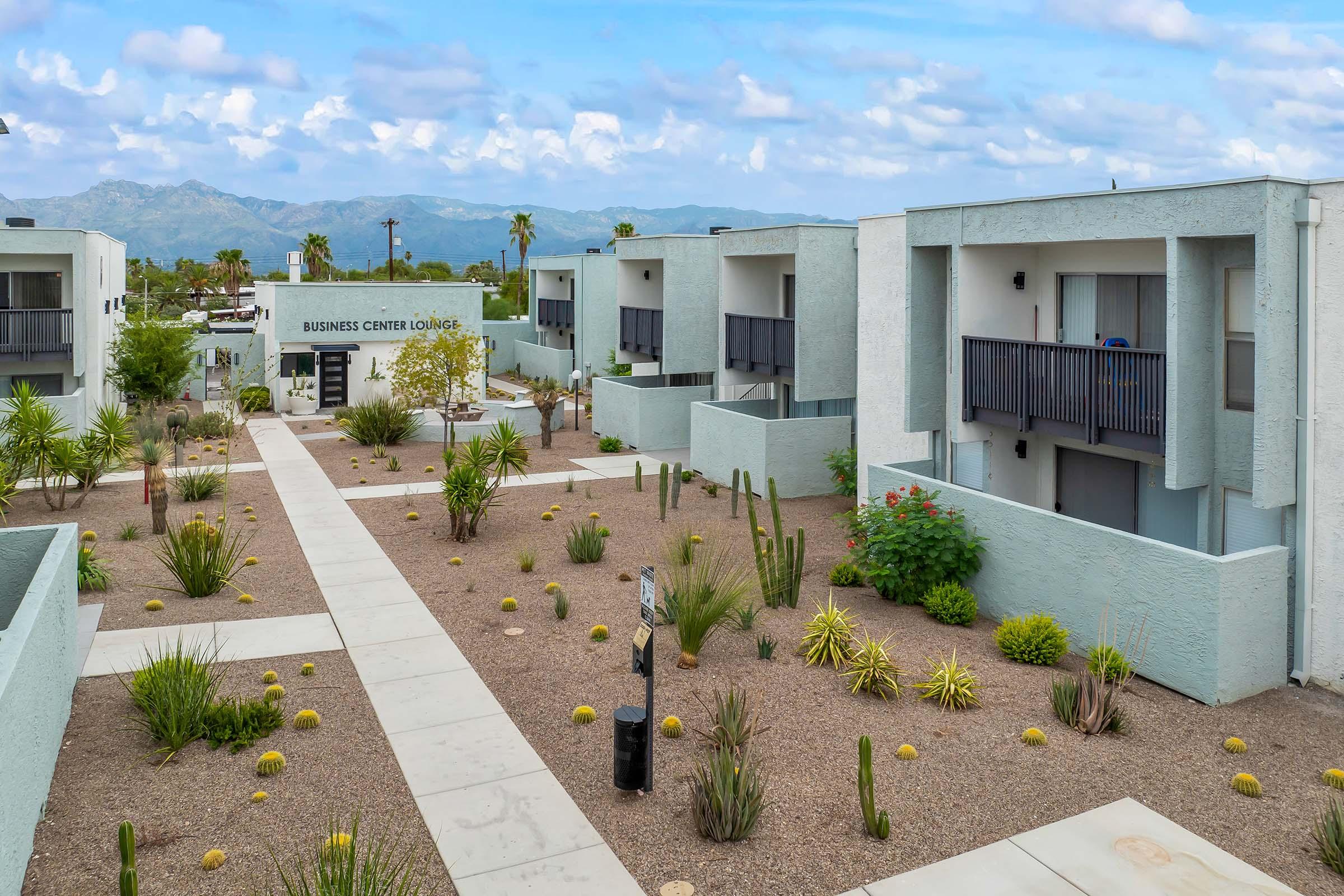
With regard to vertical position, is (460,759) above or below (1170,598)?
below

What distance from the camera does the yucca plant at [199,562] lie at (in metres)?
14.0

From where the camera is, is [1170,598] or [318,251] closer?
[1170,598]

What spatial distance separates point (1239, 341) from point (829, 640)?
6085mm

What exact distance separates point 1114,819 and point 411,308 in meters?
33.2

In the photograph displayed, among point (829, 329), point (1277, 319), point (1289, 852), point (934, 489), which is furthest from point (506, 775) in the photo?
point (829, 329)

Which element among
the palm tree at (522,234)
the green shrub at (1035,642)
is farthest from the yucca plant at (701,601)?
the palm tree at (522,234)

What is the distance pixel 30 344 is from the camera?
2516cm

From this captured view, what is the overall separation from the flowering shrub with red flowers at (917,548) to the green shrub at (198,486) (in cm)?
1342

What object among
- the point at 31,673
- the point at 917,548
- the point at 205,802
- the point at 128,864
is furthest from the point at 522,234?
the point at 128,864

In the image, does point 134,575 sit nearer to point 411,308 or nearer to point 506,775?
point 506,775

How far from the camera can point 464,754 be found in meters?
9.34

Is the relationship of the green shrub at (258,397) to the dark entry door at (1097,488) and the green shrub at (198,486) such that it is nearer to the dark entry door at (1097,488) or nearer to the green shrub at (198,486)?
the green shrub at (198,486)

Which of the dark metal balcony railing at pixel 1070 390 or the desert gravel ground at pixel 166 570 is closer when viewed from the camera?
the dark metal balcony railing at pixel 1070 390

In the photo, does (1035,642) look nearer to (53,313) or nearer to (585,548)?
(585,548)
